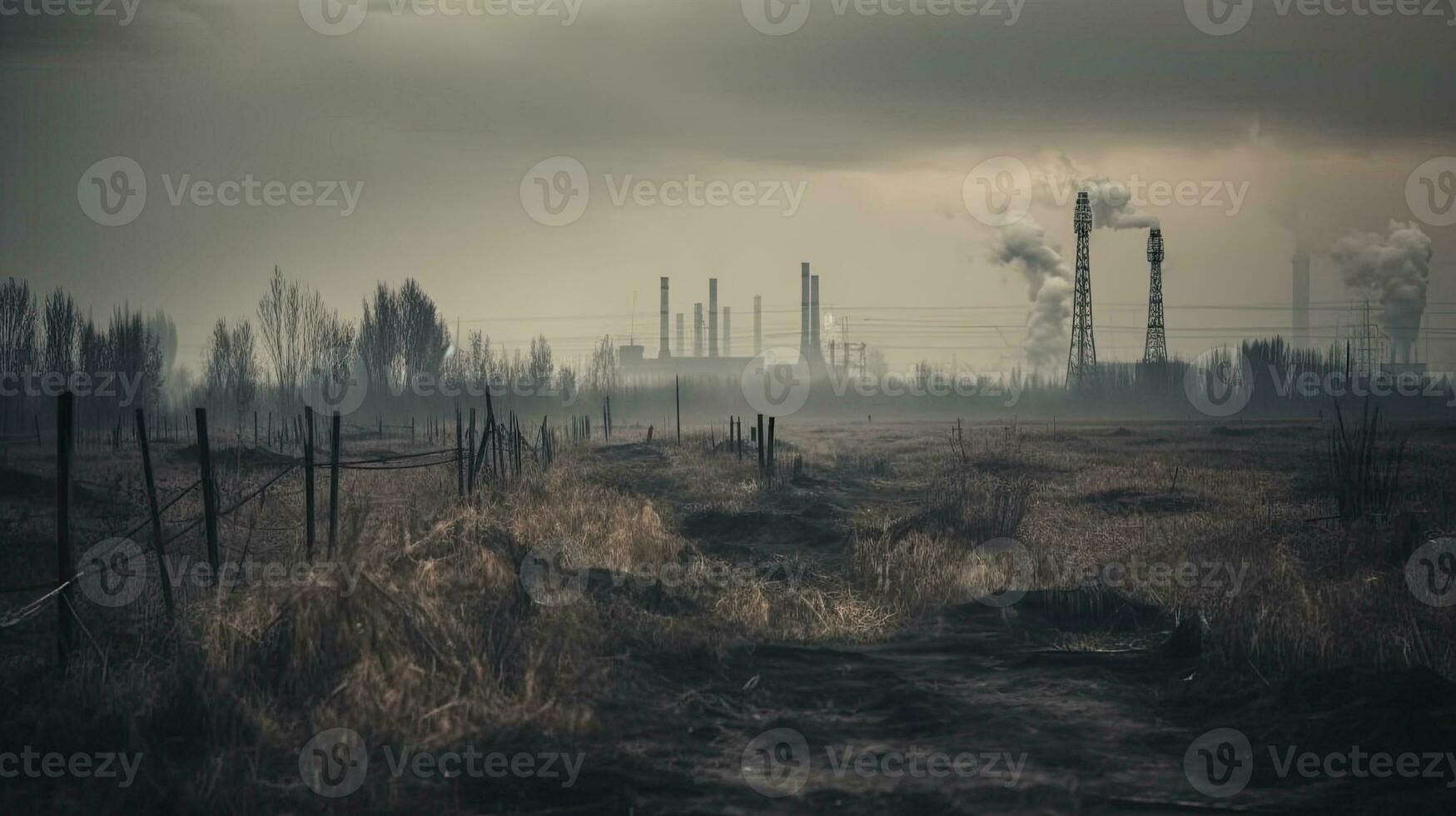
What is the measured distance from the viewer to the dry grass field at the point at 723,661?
24.7 ft

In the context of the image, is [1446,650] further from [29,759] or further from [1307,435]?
[1307,435]

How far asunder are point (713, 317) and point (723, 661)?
88201 millimetres

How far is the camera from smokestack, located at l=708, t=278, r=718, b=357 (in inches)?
3789

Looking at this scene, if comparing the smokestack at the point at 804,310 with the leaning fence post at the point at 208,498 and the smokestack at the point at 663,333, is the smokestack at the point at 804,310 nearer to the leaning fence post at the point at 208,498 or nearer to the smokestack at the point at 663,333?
the smokestack at the point at 663,333

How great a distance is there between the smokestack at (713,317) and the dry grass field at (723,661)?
79391 mm

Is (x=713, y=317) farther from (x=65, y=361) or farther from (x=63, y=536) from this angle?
(x=63, y=536)

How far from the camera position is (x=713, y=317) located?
9806cm

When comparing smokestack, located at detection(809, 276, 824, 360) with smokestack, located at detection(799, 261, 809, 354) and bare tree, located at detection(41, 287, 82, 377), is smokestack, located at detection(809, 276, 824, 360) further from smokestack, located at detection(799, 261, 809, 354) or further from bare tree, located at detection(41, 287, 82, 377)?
bare tree, located at detection(41, 287, 82, 377)

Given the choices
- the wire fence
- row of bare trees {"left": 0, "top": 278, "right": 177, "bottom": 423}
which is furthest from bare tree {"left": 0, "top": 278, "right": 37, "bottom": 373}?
the wire fence

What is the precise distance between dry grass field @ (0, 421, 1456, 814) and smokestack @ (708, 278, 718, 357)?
260ft

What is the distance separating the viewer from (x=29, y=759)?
25.5 ft

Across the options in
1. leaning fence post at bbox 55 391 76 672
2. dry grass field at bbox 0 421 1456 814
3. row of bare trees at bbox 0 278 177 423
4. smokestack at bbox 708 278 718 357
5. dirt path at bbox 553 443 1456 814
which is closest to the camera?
dirt path at bbox 553 443 1456 814

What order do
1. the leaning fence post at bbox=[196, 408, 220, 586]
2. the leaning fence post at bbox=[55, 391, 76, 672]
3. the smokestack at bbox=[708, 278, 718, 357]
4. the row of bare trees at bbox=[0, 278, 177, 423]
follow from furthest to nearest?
1. the smokestack at bbox=[708, 278, 718, 357]
2. the row of bare trees at bbox=[0, 278, 177, 423]
3. the leaning fence post at bbox=[196, 408, 220, 586]
4. the leaning fence post at bbox=[55, 391, 76, 672]

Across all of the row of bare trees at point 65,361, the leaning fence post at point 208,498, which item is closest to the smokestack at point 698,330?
the row of bare trees at point 65,361
